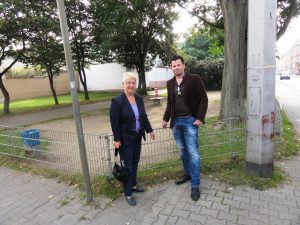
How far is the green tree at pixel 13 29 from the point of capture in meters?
13.7

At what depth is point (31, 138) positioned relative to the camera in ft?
19.6

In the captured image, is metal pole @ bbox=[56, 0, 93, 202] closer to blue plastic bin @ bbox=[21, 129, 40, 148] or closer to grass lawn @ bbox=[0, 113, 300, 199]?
grass lawn @ bbox=[0, 113, 300, 199]

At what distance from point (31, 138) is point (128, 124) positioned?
312 cm

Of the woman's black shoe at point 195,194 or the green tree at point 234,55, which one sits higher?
the green tree at point 234,55

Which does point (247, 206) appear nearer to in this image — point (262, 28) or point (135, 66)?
point (262, 28)

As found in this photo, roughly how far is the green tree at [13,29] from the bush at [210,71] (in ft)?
50.4

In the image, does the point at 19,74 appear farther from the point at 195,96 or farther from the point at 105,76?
the point at 195,96

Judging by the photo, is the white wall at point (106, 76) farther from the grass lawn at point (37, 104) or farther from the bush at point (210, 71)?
the grass lawn at point (37, 104)

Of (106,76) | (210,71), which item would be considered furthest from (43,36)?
(106,76)

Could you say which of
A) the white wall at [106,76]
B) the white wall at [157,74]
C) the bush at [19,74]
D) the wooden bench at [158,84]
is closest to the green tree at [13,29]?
the bush at [19,74]

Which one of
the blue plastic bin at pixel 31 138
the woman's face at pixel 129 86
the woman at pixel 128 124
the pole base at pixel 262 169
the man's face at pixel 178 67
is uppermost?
the man's face at pixel 178 67

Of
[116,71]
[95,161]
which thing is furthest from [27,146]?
[116,71]

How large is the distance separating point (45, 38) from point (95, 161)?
44.3ft

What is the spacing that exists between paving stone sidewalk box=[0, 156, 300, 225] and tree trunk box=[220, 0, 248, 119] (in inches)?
136
